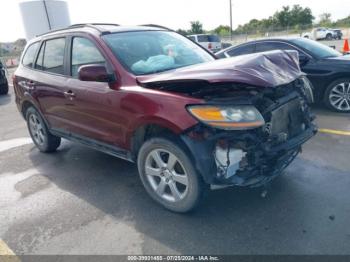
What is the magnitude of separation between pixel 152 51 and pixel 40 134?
2694 millimetres

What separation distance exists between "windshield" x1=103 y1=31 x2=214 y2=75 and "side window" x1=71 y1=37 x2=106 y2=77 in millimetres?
198

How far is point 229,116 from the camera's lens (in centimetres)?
270

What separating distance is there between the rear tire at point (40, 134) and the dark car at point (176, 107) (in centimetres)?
75

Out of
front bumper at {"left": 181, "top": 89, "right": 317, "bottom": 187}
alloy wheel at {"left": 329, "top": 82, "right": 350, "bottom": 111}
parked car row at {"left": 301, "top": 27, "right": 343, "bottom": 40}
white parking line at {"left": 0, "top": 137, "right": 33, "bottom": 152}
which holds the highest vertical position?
front bumper at {"left": 181, "top": 89, "right": 317, "bottom": 187}

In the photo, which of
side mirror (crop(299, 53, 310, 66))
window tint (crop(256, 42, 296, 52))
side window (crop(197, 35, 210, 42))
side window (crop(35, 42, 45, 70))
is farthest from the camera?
side window (crop(197, 35, 210, 42))

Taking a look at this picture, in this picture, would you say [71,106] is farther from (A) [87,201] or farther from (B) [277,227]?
(B) [277,227]

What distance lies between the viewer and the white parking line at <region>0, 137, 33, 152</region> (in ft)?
19.8

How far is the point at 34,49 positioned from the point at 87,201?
9.20 feet

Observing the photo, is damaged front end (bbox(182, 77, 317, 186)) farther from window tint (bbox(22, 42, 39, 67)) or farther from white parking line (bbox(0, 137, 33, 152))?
white parking line (bbox(0, 137, 33, 152))

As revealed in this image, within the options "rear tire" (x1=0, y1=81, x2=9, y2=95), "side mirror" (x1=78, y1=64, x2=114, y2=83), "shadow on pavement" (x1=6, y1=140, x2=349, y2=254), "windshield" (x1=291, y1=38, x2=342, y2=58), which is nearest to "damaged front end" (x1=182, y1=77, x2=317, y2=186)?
"shadow on pavement" (x1=6, y1=140, x2=349, y2=254)

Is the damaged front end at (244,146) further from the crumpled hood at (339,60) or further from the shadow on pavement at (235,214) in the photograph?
the crumpled hood at (339,60)

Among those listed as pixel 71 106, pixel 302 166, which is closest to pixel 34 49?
pixel 71 106

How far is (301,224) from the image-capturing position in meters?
2.90

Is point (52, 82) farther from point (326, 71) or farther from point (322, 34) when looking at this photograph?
point (322, 34)
